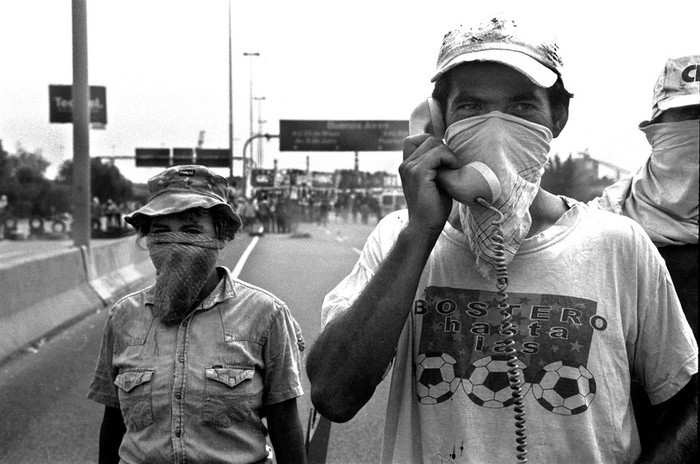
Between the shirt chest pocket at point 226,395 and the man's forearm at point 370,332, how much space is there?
0.87 m

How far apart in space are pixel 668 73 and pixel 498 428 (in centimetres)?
132

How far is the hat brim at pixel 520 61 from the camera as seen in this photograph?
1.74m

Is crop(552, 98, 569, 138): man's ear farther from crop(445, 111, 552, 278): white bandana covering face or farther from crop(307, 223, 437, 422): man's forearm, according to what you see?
crop(307, 223, 437, 422): man's forearm

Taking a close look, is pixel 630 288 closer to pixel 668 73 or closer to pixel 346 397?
pixel 346 397

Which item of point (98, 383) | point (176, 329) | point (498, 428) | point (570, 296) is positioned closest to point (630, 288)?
point (570, 296)

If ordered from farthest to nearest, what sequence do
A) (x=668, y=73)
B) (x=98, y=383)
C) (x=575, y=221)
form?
(x=98, y=383)
(x=668, y=73)
(x=575, y=221)

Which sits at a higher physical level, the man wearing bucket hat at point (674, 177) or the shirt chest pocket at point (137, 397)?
the man wearing bucket hat at point (674, 177)

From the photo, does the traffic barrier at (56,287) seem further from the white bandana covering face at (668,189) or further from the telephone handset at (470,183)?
the telephone handset at (470,183)

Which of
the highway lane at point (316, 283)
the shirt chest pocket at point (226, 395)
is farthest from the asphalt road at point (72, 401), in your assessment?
the shirt chest pocket at point (226, 395)

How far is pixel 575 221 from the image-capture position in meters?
1.84

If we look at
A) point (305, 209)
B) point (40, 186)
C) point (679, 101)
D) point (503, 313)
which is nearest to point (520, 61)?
point (503, 313)

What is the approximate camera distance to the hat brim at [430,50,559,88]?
1738 mm

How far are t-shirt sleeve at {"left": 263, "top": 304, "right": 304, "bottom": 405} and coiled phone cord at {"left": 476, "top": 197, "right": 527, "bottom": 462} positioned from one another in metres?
1.10

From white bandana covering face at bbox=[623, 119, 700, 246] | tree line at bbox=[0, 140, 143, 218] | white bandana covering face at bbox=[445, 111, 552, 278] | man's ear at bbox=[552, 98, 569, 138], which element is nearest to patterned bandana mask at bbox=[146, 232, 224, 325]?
white bandana covering face at bbox=[445, 111, 552, 278]
